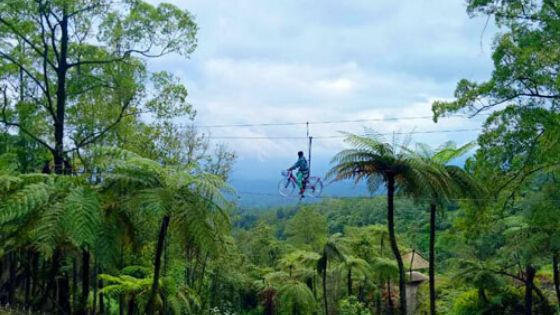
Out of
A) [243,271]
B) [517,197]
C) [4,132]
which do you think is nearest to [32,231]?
[4,132]

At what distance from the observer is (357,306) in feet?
69.4

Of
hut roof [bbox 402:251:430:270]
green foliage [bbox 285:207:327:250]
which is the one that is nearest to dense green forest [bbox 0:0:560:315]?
hut roof [bbox 402:251:430:270]

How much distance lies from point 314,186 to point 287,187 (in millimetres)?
668

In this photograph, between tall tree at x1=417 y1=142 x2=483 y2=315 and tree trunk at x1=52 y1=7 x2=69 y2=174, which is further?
tall tree at x1=417 y1=142 x2=483 y2=315

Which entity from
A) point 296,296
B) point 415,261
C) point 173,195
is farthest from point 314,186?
point 415,261

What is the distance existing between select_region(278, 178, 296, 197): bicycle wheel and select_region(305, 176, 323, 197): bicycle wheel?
0.36 meters

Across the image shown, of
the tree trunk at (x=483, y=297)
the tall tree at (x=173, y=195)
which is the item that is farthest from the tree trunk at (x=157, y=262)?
the tree trunk at (x=483, y=297)

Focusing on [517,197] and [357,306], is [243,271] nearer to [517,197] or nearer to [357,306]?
[357,306]

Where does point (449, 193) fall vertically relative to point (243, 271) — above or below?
above

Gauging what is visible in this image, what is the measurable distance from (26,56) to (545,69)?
33.8 ft

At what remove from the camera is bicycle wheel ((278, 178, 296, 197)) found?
41.0ft

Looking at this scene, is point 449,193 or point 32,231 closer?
point 32,231

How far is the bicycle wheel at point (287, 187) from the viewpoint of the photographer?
1250 centimetres

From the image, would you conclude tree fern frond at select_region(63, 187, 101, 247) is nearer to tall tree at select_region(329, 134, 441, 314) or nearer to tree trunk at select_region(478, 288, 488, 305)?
tall tree at select_region(329, 134, 441, 314)
